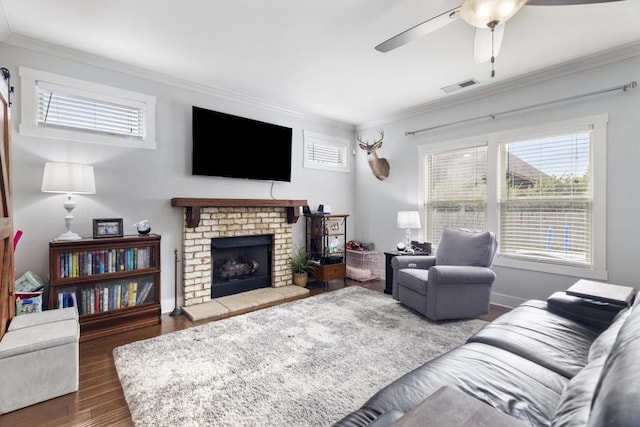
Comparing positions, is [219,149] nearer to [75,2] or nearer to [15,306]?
[75,2]

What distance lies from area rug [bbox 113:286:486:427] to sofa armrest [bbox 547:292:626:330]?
0.83 metres

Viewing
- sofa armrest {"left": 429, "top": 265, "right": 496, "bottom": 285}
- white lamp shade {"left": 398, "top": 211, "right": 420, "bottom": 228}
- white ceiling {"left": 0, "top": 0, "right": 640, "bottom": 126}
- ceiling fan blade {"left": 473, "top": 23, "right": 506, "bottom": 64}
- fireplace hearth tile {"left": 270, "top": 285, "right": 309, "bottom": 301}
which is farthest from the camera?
white lamp shade {"left": 398, "top": 211, "right": 420, "bottom": 228}

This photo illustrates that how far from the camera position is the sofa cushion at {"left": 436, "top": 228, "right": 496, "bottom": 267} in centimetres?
316

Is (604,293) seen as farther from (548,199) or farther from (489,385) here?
(548,199)

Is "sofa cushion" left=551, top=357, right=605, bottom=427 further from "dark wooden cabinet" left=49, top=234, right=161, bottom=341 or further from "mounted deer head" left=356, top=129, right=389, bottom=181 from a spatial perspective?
"mounted deer head" left=356, top=129, right=389, bottom=181

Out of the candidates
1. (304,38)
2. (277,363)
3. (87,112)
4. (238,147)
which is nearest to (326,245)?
(238,147)

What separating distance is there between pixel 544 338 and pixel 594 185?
224 centimetres

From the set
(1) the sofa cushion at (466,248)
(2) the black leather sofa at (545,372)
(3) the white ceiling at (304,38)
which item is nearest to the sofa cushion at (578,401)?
(2) the black leather sofa at (545,372)

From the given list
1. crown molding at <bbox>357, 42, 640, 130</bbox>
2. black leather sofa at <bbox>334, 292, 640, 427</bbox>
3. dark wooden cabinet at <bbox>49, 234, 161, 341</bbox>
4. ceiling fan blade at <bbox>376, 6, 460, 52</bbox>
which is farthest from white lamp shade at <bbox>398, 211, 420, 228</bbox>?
dark wooden cabinet at <bbox>49, 234, 161, 341</bbox>

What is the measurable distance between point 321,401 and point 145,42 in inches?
127

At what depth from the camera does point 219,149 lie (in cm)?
377

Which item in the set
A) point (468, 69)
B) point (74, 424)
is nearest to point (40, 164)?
point (74, 424)

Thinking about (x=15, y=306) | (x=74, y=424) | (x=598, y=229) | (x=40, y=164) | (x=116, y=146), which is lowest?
(x=74, y=424)

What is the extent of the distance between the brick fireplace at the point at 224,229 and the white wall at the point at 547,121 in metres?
1.67
